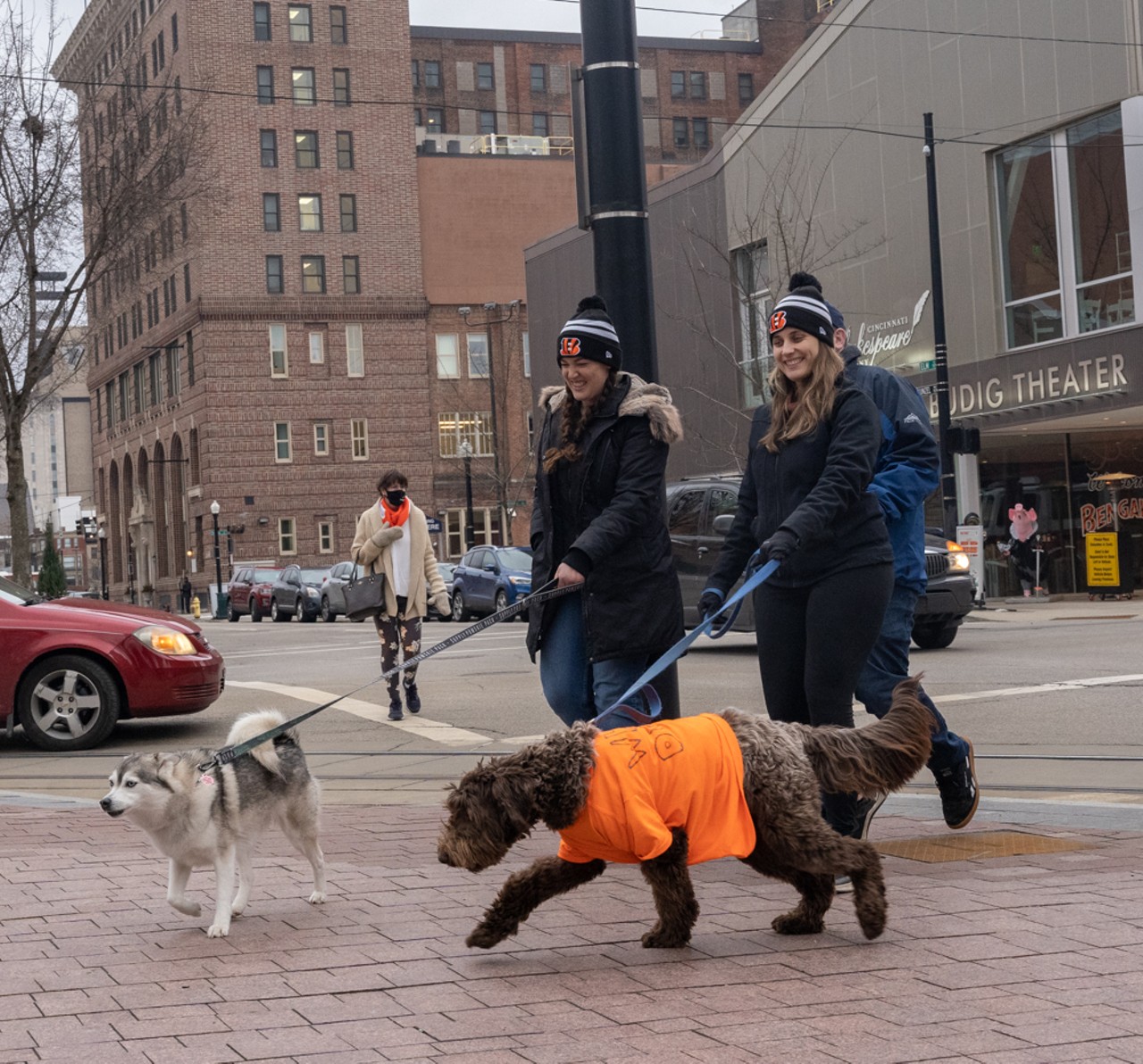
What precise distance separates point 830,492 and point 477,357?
216 ft

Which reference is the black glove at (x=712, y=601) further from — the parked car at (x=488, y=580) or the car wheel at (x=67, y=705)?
the parked car at (x=488, y=580)

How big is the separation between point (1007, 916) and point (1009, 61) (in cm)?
2538

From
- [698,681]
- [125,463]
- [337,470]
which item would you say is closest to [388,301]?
[337,470]

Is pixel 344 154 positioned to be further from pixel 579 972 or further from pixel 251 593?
pixel 579 972

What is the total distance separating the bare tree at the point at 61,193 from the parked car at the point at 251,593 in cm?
1980

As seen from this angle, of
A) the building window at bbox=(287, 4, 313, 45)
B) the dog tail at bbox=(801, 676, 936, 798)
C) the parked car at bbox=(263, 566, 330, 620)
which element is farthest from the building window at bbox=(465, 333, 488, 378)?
the dog tail at bbox=(801, 676, 936, 798)

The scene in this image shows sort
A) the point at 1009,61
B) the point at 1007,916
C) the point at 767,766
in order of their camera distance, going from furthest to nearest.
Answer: the point at 1009,61 < the point at 1007,916 < the point at 767,766

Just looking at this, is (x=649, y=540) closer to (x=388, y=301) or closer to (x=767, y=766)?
(x=767, y=766)

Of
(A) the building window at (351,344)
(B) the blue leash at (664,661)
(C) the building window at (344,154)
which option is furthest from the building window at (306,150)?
→ (B) the blue leash at (664,661)

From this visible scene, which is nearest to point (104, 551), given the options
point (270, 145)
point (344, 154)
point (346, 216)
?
point (346, 216)

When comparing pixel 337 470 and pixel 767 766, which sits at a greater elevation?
pixel 337 470

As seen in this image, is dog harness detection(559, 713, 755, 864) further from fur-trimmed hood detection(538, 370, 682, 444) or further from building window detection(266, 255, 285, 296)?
building window detection(266, 255, 285, 296)

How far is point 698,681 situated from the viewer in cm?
1402

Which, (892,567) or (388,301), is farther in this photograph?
(388,301)
